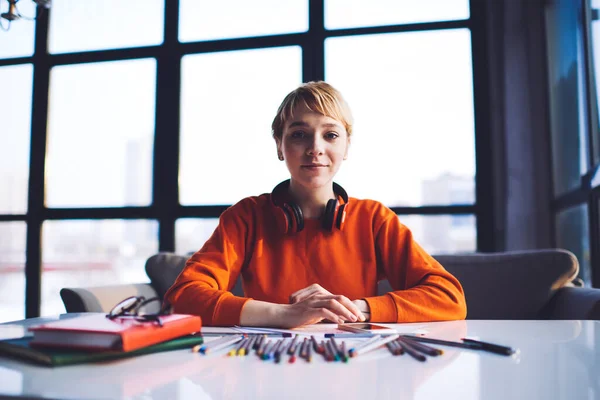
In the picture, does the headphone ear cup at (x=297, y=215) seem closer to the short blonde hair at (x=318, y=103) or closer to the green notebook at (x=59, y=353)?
the short blonde hair at (x=318, y=103)

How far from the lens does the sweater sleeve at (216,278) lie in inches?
38.6

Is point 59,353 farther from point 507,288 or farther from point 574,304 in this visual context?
point 507,288

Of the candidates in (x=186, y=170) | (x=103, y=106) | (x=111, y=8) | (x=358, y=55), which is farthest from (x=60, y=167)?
(x=358, y=55)

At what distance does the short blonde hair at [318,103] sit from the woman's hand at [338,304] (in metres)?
0.56

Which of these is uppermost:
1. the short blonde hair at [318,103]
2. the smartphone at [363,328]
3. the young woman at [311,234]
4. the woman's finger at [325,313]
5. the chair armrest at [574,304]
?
the short blonde hair at [318,103]

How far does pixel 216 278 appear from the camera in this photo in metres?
1.19

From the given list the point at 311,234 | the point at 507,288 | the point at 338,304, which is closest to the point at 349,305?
the point at 338,304

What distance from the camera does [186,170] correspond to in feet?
11.0

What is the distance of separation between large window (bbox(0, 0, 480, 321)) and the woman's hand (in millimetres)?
2138

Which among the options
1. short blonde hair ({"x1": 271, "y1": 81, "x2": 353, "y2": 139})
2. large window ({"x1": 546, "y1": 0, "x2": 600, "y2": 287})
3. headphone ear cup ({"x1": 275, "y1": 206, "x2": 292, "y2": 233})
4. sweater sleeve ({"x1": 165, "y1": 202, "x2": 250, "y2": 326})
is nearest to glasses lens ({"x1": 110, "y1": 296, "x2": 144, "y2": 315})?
sweater sleeve ({"x1": 165, "y1": 202, "x2": 250, "y2": 326})

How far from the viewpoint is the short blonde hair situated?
1.33m

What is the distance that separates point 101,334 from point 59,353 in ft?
0.17

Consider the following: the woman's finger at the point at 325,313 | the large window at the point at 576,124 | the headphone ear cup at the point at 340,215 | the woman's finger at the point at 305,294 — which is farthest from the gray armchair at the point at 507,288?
the woman's finger at the point at 325,313

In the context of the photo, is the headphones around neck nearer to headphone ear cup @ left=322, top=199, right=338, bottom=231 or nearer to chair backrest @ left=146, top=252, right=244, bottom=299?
headphone ear cup @ left=322, top=199, right=338, bottom=231
